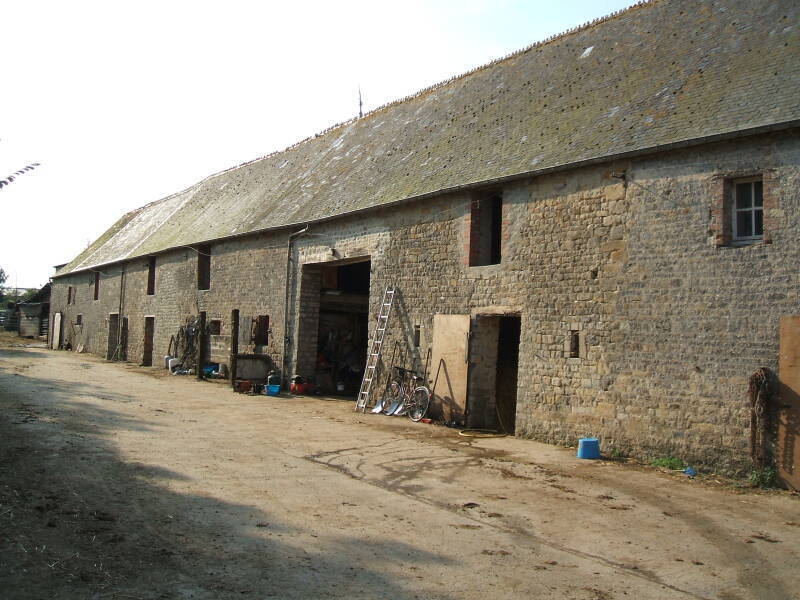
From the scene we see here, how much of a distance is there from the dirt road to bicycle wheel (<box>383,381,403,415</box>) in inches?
130

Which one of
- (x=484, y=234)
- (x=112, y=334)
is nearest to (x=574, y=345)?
(x=484, y=234)

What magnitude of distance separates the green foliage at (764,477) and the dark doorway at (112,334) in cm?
2787

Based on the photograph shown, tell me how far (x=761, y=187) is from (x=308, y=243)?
1168cm

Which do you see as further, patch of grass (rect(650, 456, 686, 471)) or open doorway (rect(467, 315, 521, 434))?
open doorway (rect(467, 315, 521, 434))

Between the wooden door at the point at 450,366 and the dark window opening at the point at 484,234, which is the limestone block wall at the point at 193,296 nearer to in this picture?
the wooden door at the point at 450,366

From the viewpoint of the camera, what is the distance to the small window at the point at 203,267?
77.7 ft

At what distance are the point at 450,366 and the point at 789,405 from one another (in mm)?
6282

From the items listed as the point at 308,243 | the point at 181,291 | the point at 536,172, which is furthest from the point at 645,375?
the point at 181,291

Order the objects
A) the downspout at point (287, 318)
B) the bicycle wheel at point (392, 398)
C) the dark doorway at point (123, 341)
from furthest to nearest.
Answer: the dark doorway at point (123, 341), the downspout at point (287, 318), the bicycle wheel at point (392, 398)

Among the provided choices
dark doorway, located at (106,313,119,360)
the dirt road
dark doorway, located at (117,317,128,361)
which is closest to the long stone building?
the dirt road

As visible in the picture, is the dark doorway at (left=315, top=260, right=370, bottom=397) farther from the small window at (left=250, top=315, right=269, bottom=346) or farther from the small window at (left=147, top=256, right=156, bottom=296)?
the small window at (left=147, top=256, right=156, bottom=296)

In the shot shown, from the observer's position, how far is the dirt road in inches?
193

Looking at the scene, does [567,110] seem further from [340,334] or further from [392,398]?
[340,334]

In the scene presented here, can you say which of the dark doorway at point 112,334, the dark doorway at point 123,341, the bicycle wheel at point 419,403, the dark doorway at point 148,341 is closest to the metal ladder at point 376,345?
the bicycle wheel at point 419,403
